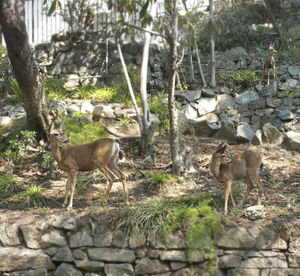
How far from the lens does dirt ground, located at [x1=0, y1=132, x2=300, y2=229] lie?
7571 millimetres

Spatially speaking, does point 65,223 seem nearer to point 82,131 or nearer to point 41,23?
point 82,131

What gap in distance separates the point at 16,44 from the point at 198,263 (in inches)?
229

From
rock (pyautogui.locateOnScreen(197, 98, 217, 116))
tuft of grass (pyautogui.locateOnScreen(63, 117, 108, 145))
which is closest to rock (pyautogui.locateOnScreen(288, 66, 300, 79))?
rock (pyautogui.locateOnScreen(197, 98, 217, 116))

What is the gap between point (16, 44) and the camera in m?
9.38

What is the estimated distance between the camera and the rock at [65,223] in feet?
23.5

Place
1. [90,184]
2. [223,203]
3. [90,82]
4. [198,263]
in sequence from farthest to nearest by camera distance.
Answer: [90,82] → [90,184] → [223,203] → [198,263]

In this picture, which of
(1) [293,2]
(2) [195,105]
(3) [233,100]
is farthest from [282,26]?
(2) [195,105]

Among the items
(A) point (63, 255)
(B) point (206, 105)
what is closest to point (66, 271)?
(A) point (63, 255)

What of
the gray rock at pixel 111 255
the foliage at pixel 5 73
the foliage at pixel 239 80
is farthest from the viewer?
the foliage at pixel 239 80

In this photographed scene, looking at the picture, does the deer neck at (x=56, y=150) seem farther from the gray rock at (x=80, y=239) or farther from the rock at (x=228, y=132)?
the rock at (x=228, y=132)

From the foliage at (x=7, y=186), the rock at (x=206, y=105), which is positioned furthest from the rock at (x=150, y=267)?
the rock at (x=206, y=105)

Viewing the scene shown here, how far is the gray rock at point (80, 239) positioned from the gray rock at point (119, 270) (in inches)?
19.0

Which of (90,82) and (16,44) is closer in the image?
(16,44)

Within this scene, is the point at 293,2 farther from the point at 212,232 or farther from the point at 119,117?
the point at 212,232
